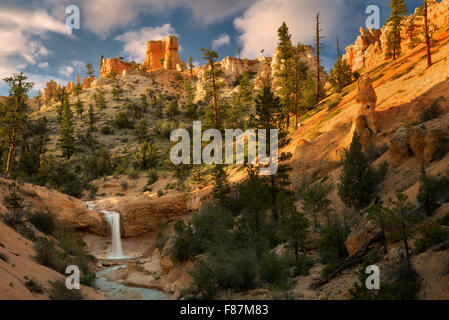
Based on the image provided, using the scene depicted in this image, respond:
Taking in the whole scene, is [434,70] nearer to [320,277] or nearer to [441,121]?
[441,121]

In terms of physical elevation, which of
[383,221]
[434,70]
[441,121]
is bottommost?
[383,221]

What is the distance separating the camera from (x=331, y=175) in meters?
20.7

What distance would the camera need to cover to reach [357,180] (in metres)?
15.6

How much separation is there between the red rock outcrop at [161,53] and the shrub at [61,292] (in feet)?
406

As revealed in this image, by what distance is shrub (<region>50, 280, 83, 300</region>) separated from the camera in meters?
9.89

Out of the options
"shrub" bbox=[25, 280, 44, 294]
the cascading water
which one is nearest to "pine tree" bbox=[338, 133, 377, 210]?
"shrub" bbox=[25, 280, 44, 294]

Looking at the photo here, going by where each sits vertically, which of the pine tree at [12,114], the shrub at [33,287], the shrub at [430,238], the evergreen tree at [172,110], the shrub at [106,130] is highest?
the evergreen tree at [172,110]

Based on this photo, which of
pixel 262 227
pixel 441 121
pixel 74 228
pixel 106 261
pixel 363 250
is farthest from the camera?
pixel 74 228

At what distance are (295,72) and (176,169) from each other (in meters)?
19.9

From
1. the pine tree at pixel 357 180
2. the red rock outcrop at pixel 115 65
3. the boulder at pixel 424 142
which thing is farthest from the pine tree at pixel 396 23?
the red rock outcrop at pixel 115 65

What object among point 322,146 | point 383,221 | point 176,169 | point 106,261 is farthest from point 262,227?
point 176,169

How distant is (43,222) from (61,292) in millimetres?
12614

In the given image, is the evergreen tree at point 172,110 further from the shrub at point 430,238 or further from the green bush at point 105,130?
the shrub at point 430,238

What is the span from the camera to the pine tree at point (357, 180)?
50.0 ft
